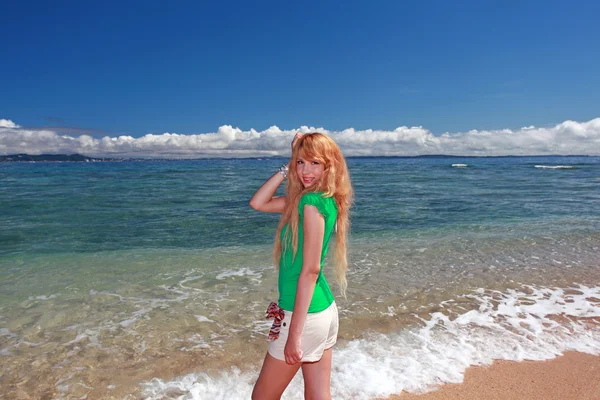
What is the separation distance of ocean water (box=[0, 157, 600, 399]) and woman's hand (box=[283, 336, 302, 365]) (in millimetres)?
1903

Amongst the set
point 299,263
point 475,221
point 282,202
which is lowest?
point 475,221

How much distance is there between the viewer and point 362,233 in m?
12.6

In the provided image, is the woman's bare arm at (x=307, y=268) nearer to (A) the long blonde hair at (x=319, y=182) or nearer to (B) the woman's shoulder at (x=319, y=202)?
(B) the woman's shoulder at (x=319, y=202)

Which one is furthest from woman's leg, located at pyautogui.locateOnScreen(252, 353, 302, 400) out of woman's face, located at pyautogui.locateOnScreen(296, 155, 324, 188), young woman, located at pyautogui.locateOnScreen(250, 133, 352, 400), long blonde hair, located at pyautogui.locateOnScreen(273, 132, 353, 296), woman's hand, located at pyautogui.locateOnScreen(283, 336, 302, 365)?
woman's face, located at pyautogui.locateOnScreen(296, 155, 324, 188)

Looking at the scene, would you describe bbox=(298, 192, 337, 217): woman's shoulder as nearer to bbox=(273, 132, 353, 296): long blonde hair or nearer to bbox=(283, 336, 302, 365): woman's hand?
bbox=(273, 132, 353, 296): long blonde hair

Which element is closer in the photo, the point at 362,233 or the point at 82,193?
the point at 362,233

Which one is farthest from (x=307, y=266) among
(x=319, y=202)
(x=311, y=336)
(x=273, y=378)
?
(x=273, y=378)

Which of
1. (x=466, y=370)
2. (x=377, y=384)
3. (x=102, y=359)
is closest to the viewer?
(x=377, y=384)

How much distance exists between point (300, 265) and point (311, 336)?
0.43 meters

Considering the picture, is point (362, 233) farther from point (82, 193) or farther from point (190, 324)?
point (82, 193)

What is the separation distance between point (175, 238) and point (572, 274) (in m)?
9.65

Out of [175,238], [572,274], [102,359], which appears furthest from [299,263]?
[175,238]

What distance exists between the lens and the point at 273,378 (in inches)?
100

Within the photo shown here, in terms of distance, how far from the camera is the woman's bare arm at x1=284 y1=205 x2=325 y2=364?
224cm
